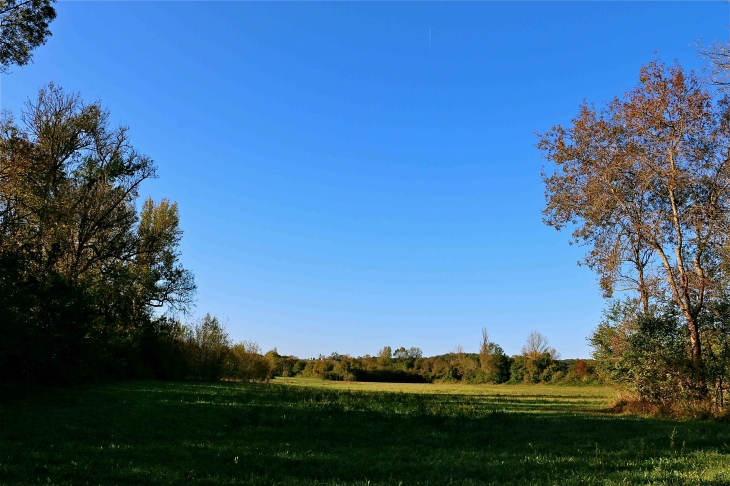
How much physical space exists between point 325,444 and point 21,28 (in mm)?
16850

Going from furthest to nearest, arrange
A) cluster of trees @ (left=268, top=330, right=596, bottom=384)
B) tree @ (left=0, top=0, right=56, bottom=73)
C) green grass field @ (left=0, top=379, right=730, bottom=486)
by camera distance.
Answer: cluster of trees @ (left=268, top=330, right=596, bottom=384) < tree @ (left=0, top=0, right=56, bottom=73) < green grass field @ (left=0, top=379, right=730, bottom=486)

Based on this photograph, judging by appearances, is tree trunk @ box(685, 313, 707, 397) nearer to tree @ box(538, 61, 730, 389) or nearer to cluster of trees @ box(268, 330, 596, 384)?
tree @ box(538, 61, 730, 389)

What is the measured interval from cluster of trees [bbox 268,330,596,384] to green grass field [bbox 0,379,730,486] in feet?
145

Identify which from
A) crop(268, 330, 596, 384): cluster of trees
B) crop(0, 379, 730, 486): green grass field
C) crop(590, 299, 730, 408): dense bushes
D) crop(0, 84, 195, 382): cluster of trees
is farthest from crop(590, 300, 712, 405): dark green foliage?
crop(268, 330, 596, 384): cluster of trees

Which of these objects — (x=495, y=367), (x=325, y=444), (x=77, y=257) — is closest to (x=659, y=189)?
(x=325, y=444)

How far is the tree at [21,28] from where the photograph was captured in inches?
668

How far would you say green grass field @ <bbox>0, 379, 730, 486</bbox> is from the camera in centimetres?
Result: 810

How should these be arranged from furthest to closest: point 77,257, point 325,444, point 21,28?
point 77,257 → point 21,28 → point 325,444

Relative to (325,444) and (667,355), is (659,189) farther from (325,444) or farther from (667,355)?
(325,444)

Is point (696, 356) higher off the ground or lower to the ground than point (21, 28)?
lower

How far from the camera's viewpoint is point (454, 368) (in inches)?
2785

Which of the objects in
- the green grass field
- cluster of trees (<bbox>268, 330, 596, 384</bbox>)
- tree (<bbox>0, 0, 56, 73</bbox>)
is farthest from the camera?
cluster of trees (<bbox>268, 330, 596, 384</bbox>)

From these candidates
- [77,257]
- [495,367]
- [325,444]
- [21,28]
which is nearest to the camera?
[325,444]

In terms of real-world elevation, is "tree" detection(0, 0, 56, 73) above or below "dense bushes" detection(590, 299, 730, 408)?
above
